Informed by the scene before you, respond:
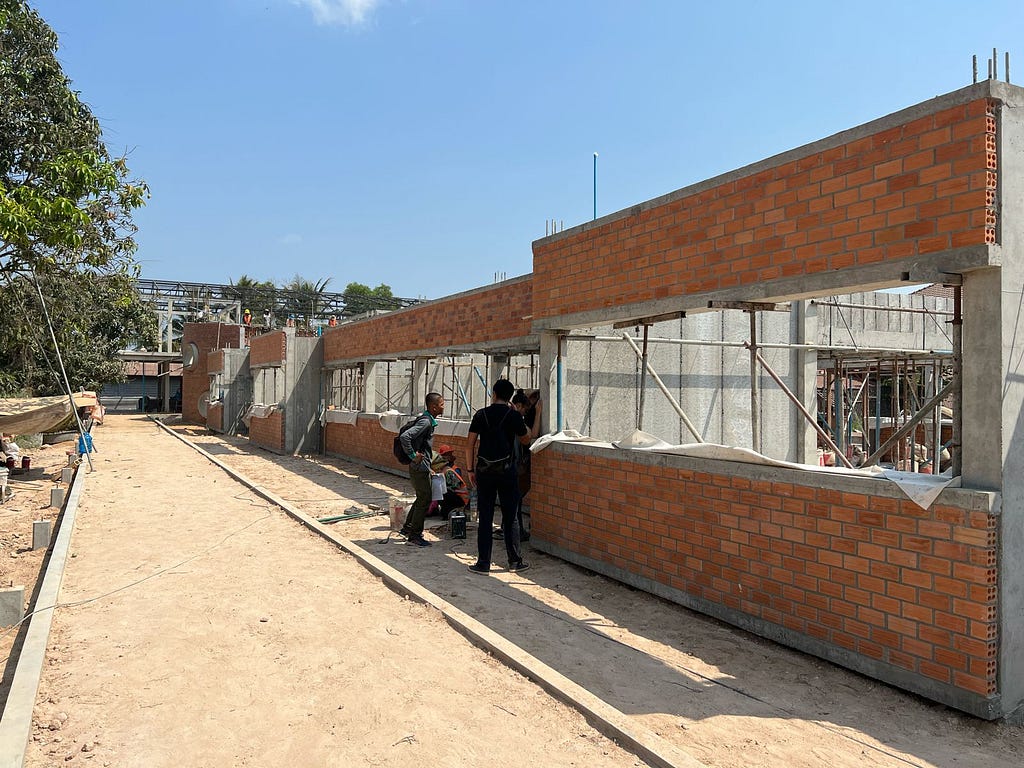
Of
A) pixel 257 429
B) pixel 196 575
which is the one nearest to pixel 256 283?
pixel 257 429

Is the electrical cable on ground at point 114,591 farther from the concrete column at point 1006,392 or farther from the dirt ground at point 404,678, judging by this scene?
the concrete column at point 1006,392

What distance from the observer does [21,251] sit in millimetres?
9156

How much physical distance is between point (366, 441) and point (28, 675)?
36.7 feet

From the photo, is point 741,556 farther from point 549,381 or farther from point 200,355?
point 200,355

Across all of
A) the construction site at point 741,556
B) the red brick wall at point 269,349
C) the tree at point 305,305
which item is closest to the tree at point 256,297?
the tree at point 305,305

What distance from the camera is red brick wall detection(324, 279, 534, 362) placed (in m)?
9.84

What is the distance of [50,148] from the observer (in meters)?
11.7

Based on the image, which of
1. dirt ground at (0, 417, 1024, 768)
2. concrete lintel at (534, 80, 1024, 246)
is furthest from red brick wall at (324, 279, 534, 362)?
dirt ground at (0, 417, 1024, 768)

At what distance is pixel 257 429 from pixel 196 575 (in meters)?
15.4

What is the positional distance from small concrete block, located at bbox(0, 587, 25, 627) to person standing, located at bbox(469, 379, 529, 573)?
360 cm

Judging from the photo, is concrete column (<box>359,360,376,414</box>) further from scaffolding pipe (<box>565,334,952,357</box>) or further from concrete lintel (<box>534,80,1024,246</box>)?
concrete lintel (<box>534,80,1024,246</box>)

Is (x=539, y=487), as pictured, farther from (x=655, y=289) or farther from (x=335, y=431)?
(x=335, y=431)

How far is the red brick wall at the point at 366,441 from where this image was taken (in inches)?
540

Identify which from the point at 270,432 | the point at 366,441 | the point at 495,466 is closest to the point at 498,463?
the point at 495,466
